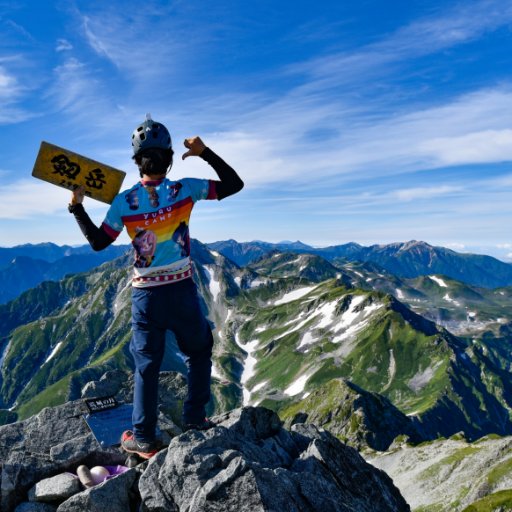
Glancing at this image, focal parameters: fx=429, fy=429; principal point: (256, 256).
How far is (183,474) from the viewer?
32.5 ft

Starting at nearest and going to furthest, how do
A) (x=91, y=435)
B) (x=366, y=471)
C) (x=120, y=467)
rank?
(x=120, y=467)
(x=91, y=435)
(x=366, y=471)

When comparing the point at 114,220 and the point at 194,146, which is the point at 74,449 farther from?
the point at 194,146

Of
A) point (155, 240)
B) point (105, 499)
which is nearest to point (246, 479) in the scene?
point (105, 499)

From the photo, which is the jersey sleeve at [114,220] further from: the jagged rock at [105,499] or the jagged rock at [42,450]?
the jagged rock at [42,450]

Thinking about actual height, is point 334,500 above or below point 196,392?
below

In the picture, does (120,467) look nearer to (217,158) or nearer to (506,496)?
(217,158)

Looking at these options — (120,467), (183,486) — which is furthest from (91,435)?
(183,486)

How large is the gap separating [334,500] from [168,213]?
27.9ft

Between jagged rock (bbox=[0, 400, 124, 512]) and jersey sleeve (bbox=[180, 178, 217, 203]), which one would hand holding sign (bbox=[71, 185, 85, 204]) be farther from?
jagged rock (bbox=[0, 400, 124, 512])

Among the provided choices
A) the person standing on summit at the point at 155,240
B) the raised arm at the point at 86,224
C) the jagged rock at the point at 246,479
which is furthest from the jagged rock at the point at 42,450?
the raised arm at the point at 86,224

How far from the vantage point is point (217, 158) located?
11.5 meters

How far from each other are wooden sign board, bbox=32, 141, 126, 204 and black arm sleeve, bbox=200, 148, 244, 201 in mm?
2472

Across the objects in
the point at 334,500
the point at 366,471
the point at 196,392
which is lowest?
the point at 366,471

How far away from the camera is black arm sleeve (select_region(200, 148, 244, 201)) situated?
37.6 feet
